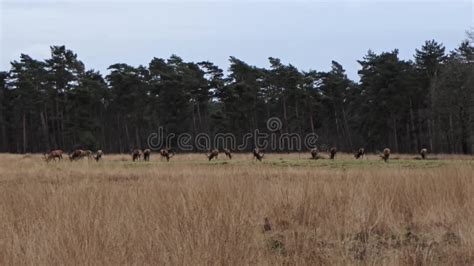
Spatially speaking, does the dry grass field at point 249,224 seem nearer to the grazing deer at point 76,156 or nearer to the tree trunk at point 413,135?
the grazing deer at point 76,156

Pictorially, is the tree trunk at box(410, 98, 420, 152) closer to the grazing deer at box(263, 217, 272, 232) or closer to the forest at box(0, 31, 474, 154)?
the forest at box(0, 31, 474, 154)

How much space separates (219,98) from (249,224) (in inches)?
2245

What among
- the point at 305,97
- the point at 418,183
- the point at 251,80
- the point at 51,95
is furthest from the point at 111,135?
the point at 418,183

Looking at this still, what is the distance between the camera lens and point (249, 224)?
203 inches

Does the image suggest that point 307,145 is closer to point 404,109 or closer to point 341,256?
point 404,109

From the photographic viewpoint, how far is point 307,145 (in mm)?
63188

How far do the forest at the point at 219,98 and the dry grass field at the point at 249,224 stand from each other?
159 ft

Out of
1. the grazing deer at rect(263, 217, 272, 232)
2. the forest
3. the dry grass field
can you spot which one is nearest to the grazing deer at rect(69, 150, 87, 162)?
the dry grass field

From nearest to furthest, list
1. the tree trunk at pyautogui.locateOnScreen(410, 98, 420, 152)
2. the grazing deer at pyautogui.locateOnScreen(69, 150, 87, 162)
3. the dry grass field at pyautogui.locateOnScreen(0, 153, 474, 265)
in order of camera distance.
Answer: the dry grass field at pyautogui.locateOnScreen(0, 153, 474, 265) < the grazing deer at pyautogui.locateOnScreen(69, 150, 87, 162) < the tree trunk at pyautogui.locateOnScreen(410, 98, 420, 152)

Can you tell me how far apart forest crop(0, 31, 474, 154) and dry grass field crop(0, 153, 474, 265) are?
1911 inches

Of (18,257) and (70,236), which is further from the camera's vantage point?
(70,236)

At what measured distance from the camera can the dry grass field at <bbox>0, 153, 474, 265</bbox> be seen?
396 centimetres

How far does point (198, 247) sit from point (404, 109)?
5682 cm

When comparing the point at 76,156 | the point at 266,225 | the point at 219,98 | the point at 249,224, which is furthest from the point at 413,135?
the point at 249,224
